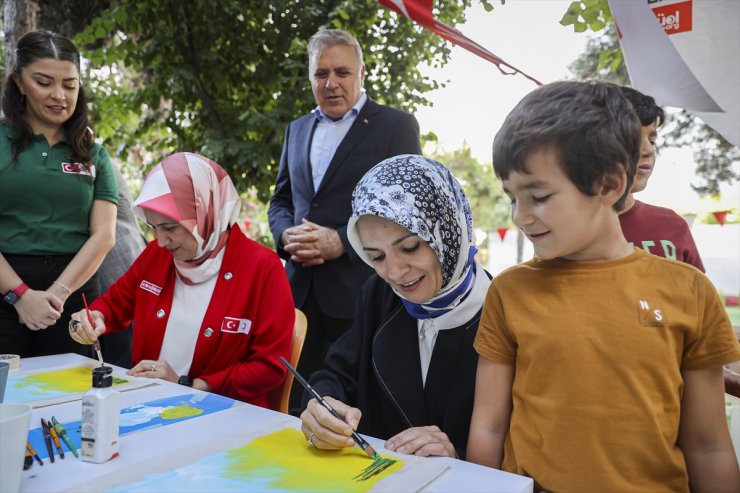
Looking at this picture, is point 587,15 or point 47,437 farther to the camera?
point 587,15

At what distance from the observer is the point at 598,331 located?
1.03 metres

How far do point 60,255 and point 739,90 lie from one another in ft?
8.48

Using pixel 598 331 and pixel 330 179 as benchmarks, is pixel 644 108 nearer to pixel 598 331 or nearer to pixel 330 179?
pixel 598 331

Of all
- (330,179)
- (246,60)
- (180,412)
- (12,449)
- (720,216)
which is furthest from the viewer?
(720,216)

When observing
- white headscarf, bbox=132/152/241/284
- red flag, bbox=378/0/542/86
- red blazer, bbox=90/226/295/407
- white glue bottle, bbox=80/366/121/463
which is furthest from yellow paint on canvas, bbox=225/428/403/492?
red flag, bbox=378/0/542/86

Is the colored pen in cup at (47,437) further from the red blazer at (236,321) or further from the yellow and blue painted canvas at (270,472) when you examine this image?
the red blazer at (236,321)

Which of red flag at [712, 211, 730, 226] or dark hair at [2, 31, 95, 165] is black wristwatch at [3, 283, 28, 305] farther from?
red flag at [712, 211, 730, 226]

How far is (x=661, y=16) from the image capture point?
2172 mm

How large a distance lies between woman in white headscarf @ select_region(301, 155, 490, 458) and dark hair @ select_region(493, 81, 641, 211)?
0.35 metres

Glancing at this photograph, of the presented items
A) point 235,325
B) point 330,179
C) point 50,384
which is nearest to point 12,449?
point 50,384

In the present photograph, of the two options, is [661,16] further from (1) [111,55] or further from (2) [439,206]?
(1) [111,55]

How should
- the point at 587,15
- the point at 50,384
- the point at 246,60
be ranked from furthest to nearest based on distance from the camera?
1. the point at 246,60
2. the point at 587,15
3. the point at 50,384

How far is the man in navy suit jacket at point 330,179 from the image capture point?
2.50 m

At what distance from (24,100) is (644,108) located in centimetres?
228
